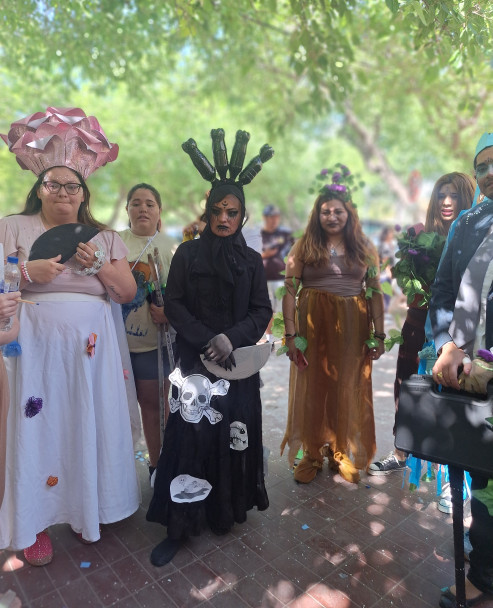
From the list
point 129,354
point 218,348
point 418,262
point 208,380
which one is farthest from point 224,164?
point 418,262

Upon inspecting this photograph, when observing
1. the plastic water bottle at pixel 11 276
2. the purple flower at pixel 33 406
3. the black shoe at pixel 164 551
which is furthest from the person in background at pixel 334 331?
the plastic water bottle at pixel 11 276

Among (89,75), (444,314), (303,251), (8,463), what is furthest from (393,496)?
(89,75)

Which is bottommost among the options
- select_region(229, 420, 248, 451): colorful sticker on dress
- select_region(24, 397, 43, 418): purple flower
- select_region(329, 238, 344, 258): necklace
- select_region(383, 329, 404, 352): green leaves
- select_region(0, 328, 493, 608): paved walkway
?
select_region(0, 328, 493, 608): paved walkway

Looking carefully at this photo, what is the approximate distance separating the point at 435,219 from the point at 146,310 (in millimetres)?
2417

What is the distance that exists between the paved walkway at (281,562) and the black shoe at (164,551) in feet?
0.15

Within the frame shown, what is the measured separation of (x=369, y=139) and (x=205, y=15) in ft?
30.2

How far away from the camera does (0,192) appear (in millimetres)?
18719

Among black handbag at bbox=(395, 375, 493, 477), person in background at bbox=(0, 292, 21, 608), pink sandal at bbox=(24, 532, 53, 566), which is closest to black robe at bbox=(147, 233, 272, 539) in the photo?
pink sandal at bbox=(24, 532, 53, 566)

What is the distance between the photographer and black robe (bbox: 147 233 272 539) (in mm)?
2697

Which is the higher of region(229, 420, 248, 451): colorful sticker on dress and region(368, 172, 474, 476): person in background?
region(368, 172, 474, 476): person in background

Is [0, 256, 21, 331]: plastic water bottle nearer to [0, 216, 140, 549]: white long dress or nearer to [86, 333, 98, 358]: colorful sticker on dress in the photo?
[0, 216, 140, 549]: white long dress

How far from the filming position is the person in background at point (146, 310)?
3283 mm

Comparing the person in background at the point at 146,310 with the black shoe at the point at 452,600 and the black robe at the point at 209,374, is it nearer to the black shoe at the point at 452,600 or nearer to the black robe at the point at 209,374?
the black robe at the point at 209,374

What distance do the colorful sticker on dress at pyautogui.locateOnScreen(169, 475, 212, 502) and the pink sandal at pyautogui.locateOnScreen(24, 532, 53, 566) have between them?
827 mm
